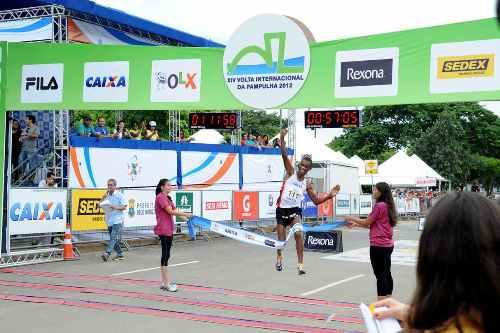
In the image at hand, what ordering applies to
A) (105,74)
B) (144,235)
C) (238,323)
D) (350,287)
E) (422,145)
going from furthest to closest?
(422,145), (144,235), (105,74), (350,287), (238,323)

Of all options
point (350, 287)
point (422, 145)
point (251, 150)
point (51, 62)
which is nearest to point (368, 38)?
point (350, 287)

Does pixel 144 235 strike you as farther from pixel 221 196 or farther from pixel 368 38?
pixel 368 38

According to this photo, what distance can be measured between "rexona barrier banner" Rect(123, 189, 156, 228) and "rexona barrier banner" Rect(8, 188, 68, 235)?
221 cm

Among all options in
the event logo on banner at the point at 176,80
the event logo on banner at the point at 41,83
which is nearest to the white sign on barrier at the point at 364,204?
the event logo on banner at the point at 176,80

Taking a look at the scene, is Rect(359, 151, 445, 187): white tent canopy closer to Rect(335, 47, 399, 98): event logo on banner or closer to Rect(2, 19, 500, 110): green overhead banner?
Rect(2, 19, 500, 110): green overhead banner

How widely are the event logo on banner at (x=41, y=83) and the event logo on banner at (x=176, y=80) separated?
2.22 metres

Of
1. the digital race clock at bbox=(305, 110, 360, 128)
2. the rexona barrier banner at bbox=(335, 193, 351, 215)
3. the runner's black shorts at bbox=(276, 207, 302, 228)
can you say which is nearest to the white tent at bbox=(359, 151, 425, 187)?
the rexona barrier banner at bbox=(335, 193, 351, 215)

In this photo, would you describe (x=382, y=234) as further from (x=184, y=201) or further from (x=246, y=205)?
(x=246, y=205)

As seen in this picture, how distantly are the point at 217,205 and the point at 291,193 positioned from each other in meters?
9.31

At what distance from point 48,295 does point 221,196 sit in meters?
11.0

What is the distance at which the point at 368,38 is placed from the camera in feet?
33.7

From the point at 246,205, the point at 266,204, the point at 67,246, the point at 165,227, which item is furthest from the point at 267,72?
A: the point at 266,204

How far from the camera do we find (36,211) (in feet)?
47.8

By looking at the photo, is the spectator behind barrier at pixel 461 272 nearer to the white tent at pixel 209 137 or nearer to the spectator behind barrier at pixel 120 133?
the spectator behind barrier at pixel 120 133
